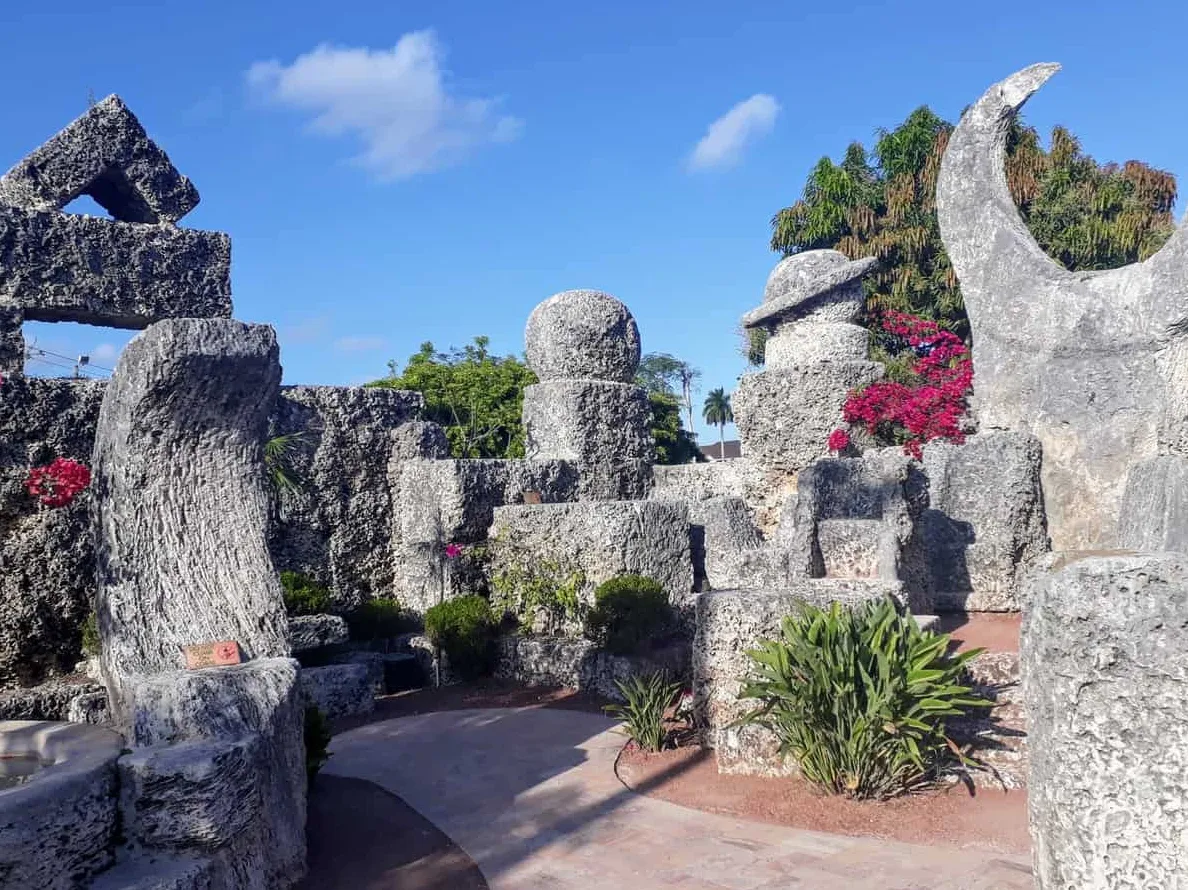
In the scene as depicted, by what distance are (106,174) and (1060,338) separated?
24.6ft

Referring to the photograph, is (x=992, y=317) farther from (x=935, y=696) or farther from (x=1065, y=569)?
(x=1065, y=569)

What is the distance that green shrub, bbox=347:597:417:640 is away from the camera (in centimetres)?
862

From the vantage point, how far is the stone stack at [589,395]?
9.55m

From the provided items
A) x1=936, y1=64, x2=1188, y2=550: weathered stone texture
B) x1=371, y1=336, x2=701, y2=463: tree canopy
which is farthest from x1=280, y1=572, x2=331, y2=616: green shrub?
x1=371, y1=336, x2=701, y2=463: tree canopy

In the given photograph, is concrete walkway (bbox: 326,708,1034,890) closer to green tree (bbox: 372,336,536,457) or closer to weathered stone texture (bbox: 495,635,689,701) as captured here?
weathered stone texture (bbox: 495,635,689,701)

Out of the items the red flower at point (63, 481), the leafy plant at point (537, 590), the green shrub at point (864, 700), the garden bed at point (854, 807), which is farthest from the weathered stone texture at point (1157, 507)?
the red flower at point (63, 481)

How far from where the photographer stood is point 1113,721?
7.00 ft

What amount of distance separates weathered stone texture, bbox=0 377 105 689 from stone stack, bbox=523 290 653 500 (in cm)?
435

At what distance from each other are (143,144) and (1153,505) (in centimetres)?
747

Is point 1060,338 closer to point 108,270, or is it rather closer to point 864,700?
point 864,700

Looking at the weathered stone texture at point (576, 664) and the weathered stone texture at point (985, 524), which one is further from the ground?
the weathered stone texture at point (985, 524)

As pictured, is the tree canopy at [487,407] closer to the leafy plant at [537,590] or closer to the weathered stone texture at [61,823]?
the leafy plant at [537,590]

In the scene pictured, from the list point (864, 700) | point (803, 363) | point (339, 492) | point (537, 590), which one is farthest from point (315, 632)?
point (803, 363)

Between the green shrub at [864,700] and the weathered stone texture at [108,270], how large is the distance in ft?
16.8
